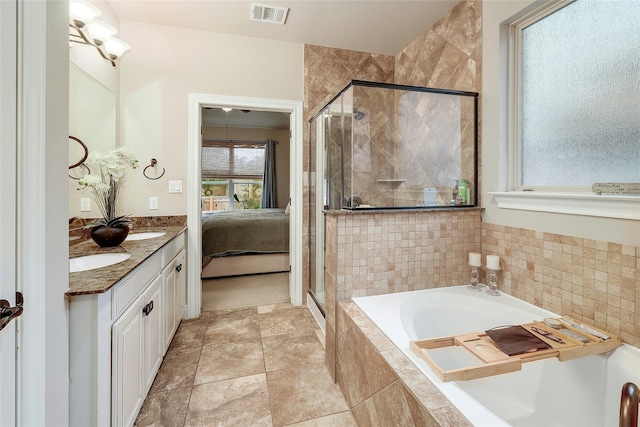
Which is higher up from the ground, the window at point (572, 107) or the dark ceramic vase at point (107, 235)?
the window at point (572, 107)

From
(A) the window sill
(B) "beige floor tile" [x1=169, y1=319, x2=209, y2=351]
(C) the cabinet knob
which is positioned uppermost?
(A) the window sill

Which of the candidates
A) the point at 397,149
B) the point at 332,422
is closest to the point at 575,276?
the point at 332,422

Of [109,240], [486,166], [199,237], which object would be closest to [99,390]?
[109,240]

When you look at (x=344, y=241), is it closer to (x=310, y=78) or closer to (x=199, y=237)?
(x=199, y=237)

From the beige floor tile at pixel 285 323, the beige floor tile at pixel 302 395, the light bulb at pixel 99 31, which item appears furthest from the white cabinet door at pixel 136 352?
the light bulb at pixel 99 31

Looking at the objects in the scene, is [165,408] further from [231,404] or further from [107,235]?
[107,235]

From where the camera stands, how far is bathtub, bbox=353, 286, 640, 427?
1081 mm

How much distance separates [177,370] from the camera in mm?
1811

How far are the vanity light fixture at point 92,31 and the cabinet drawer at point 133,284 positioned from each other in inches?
61.1

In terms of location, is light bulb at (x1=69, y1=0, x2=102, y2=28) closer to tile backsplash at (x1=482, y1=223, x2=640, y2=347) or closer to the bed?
the bed

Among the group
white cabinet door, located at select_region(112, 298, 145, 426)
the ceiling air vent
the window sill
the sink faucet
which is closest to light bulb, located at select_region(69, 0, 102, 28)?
the ceiling air vent

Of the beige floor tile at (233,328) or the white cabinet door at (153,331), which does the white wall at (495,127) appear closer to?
the beige floor tile at (233,328)

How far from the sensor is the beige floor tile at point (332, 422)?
1404mm
